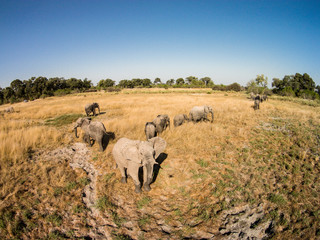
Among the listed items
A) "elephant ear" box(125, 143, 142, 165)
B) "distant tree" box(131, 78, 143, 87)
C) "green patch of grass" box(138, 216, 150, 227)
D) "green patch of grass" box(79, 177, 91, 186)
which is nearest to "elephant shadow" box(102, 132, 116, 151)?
"green patch of grass" box(79, 177, 91, 186)

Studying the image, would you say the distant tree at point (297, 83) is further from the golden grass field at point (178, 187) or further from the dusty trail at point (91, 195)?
the dusty trail at point (91, 195)

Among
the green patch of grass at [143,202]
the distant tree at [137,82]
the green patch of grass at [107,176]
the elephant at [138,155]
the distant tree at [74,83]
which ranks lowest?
the green patch of grass at [143,202]

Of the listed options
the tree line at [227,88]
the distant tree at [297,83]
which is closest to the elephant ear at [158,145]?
the tree line at [227,88]

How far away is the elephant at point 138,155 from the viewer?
4.38 m

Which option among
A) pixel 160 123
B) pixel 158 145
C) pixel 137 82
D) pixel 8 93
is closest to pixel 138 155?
pixel 158 145

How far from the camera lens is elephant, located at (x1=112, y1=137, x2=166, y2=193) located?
14.4 feet

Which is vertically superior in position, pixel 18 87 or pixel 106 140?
pixel 18 87

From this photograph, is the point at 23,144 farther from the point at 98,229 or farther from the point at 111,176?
the point at 98,229

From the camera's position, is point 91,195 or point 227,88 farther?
point 227,88

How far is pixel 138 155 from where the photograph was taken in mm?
4430

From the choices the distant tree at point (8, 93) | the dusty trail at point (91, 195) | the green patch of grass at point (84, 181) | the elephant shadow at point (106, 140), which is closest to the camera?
the dusty trail at point (91, 195)

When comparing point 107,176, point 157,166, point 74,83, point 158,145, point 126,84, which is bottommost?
point 107,176

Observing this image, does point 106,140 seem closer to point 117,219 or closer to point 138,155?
point 138,155

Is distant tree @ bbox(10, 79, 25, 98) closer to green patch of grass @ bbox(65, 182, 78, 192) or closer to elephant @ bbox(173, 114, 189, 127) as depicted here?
elephant @ bbox(173, 114, 189, 127)
